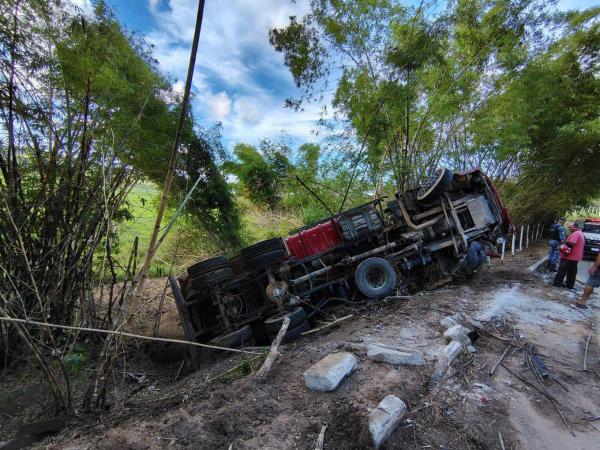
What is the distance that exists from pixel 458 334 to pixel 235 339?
9.54ft

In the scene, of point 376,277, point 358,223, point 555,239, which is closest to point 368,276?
point 376,277

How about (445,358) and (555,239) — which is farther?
(555,239)

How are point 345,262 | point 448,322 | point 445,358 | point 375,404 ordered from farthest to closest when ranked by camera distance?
1. point 345,262
2. point 448,322
3. point 445,358
4. point 375,404

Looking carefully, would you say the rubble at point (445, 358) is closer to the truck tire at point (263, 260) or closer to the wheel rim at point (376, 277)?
the wheel rim at point (376, 277)

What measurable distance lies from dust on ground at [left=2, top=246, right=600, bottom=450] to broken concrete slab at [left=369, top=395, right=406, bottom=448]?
0.06 meters

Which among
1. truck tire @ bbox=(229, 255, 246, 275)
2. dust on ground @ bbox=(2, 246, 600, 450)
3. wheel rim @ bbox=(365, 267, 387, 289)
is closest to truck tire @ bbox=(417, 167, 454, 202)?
wheel rim @ bbox=(365, 267, 387, 289)

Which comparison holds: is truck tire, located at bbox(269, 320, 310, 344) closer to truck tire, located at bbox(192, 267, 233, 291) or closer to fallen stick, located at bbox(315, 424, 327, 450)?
truck tire, located at bbox(192, 267, 233, 291)

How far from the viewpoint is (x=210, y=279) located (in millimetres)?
4660

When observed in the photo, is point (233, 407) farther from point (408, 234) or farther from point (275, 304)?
point (408, 234)

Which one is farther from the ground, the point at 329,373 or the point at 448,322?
the point at 329,373

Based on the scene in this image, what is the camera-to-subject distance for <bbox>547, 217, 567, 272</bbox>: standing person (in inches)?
320

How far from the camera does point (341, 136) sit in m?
9.23

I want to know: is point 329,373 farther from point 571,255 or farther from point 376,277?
point 571,255

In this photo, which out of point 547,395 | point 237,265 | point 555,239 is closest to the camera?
point 547,395
